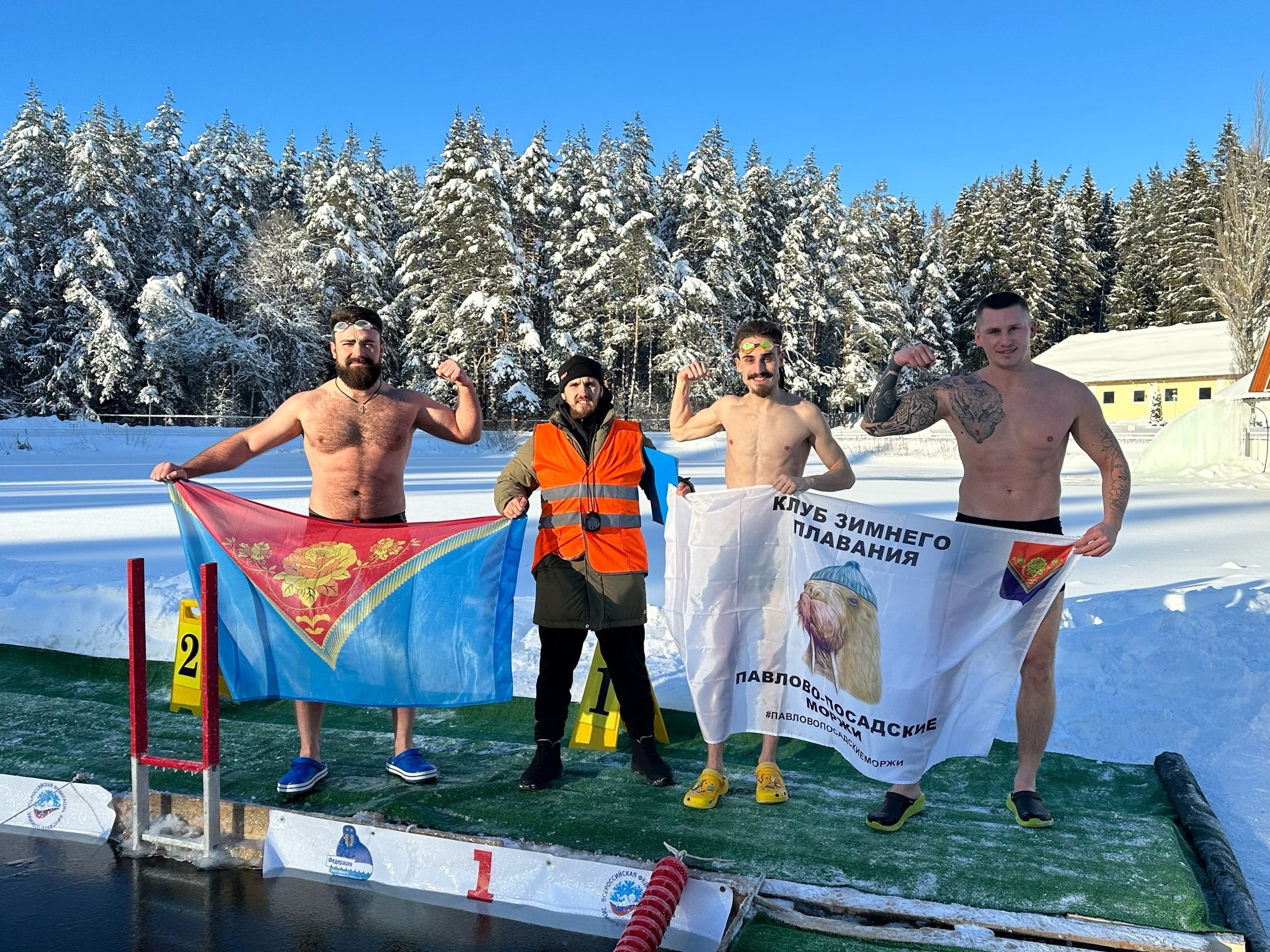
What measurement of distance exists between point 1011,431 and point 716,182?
42.8 m

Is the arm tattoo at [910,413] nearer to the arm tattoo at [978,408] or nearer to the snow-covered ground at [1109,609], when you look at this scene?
the arm tattoo at [978,408]

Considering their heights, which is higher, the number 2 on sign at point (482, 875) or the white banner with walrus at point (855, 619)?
the white banner with walrus at point (855, 619)

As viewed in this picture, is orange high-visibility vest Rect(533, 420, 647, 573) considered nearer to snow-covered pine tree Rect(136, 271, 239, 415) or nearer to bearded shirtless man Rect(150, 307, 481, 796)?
bearded shirtless man Rect(150, 307, 481, 796)

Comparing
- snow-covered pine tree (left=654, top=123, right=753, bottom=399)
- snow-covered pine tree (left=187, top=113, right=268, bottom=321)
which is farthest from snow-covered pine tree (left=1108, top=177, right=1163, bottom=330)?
snow-covered pine tree (left=187, top=113, right=268, bottom=321)

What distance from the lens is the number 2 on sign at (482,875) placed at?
340cm

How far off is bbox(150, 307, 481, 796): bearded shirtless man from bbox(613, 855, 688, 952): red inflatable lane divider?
1.51m

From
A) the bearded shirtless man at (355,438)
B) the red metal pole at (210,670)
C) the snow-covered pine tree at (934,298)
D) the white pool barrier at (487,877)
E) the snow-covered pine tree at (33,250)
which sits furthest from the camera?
the snow-covered pine tree at (934,298)

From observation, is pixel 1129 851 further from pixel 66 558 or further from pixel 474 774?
pixel 66 558

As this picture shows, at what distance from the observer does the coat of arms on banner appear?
3.75 meters

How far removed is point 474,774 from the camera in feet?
14.4

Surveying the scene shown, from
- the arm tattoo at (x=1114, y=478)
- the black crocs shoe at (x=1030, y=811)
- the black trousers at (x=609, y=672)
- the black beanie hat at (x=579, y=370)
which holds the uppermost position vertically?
the black beanie hat at (x=579, y=370)

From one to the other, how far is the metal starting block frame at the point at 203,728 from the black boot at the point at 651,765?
1786mm

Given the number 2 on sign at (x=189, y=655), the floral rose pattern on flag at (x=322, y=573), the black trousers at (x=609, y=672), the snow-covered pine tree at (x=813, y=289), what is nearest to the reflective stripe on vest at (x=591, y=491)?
the black trousers at (x=609, y=672)

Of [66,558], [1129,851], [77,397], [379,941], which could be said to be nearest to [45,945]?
[379,941]
